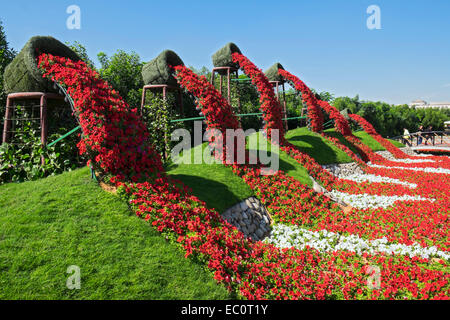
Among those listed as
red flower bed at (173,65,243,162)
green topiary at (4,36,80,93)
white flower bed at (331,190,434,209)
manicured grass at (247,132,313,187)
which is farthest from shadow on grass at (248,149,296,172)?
green topiary at (4,36,80,93)

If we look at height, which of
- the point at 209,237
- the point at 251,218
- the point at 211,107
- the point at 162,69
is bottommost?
the point at 251,218

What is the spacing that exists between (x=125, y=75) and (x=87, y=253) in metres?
26.3

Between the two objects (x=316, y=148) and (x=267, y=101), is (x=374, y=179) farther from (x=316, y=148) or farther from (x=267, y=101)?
(x=267, y=101)

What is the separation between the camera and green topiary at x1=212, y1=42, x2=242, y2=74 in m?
Result: 16.7

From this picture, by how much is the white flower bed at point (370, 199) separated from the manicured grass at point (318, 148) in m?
4.49

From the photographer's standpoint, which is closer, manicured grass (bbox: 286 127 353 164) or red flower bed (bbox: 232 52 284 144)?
red flower bed (bbox: 232 52 284 144)

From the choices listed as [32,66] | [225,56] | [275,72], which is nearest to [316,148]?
[225,56]

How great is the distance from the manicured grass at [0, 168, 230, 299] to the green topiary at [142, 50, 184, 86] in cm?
849

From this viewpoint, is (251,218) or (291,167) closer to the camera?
(251,218)

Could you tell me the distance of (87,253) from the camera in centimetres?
495

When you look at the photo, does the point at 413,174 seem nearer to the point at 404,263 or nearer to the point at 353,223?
the point at 353,223

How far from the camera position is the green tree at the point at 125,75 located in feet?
87.6

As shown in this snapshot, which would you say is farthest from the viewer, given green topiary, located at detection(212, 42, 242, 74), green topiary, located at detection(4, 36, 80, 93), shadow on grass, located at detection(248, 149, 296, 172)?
green topiary, located at detection(212, 42, 242, 74)

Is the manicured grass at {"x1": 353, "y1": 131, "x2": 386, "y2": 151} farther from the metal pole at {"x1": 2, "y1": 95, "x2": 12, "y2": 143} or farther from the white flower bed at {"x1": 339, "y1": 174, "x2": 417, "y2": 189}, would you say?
the metal pole at {"x1": 2, "y1": 95, "x2": 12, "y2": 143}
